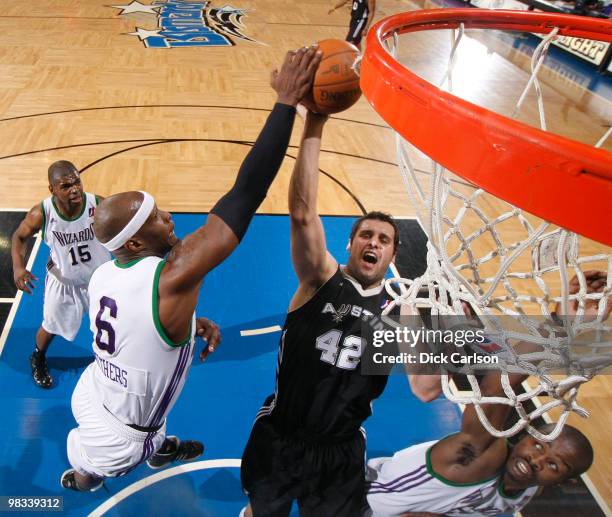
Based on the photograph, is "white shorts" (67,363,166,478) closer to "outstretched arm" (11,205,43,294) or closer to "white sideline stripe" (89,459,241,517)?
"white sideline stripe" (89,459,241,517)

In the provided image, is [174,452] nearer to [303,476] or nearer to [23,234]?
[303,476]

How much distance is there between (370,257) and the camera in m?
2.37

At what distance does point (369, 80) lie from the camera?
5.21 feet

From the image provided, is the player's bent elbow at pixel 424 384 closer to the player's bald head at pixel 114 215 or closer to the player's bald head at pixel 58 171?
the player's bald head at pixel 114 215

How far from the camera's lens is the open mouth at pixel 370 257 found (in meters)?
2.36

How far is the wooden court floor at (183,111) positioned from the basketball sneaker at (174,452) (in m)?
2.41

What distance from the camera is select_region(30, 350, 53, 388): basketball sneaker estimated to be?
342cm

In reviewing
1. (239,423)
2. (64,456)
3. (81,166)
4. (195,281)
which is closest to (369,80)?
(195,281)

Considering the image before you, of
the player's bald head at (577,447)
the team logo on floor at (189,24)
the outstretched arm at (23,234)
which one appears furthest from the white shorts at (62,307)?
the team logo on floor at (189,24)

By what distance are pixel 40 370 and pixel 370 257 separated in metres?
2.47

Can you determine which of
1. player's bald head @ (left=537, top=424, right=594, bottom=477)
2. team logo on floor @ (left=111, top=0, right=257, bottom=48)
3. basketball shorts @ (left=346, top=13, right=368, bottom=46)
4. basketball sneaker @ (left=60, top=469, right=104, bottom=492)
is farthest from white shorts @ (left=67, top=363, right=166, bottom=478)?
team logo on floor @ (left=111, top=0, right=257, bottom=48)

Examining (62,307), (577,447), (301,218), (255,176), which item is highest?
(255,176)

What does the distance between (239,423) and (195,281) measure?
183cm

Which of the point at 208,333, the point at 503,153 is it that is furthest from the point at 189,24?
the point at 503,153
